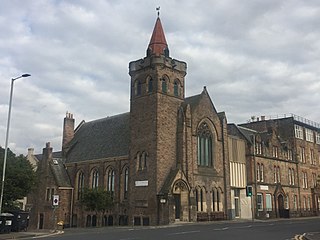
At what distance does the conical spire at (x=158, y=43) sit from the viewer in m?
47.1

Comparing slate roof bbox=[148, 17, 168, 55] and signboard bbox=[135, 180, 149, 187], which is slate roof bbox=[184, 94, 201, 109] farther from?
signboard bbox=[135, 180, 149, 187]

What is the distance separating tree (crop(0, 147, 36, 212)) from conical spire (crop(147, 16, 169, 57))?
748 inches

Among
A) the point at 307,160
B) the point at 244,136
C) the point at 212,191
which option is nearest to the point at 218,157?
the point at 212,191

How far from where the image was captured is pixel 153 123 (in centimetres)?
4356

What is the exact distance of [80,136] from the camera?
6088 cm

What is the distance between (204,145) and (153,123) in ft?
25.7

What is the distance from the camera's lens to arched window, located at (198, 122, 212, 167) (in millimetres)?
47188

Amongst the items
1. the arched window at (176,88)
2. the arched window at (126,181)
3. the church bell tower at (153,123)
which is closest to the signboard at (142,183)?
the church bell tower at (153,123)

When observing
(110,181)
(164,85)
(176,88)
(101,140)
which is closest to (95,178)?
(110,181)

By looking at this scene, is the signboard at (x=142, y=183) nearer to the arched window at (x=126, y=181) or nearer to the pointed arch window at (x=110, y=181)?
the arched window at (x=126, y=181)

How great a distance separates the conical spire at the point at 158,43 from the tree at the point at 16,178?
748 inches

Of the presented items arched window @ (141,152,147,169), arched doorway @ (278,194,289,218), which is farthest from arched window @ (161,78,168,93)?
arched doorway @ (278,194,289,218)

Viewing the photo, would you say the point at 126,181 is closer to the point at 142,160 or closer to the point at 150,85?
the point at 142,160

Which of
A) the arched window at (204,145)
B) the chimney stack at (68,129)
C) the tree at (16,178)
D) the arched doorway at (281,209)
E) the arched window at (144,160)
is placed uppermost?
the chimney stack at (68,129)
